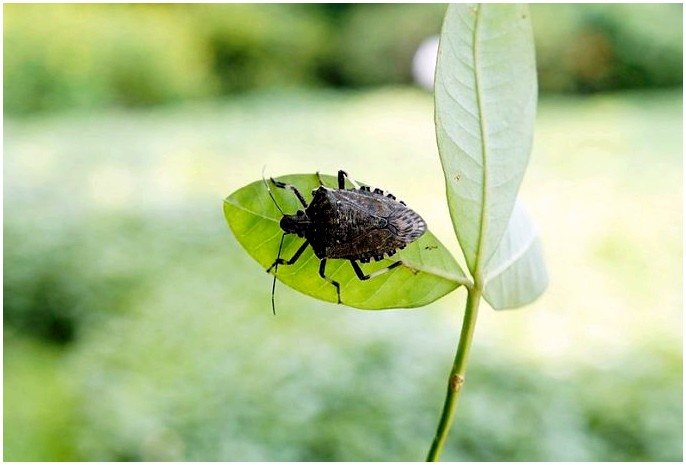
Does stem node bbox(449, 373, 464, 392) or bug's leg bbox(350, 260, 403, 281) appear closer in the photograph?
stem node bbox(449, 373, 464, 392)

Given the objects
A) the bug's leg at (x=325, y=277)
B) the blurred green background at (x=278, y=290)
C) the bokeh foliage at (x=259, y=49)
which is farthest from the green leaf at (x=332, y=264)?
the bokeh foliage at (x=259, y=49)

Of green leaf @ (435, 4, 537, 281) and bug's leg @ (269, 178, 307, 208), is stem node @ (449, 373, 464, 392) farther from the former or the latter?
bug's leg @ (269, 178, 307, 208)

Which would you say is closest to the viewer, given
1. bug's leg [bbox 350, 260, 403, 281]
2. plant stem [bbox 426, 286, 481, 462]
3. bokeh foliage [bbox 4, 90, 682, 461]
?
plant stem [bbox 426, 286, 481, 462]

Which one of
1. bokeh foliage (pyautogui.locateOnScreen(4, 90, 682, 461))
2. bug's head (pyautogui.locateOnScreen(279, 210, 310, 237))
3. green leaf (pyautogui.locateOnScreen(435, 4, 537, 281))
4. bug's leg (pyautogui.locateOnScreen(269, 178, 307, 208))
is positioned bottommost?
bokeh foliage (pyautogui.locateOnScreen(4, 90, 682, 461))

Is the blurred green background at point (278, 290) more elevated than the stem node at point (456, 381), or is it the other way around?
the stem node at point (456, 381)

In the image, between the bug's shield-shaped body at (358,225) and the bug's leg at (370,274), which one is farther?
the bug's shield-shaped body at (358,225)

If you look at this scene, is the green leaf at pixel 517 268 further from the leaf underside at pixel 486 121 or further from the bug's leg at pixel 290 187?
the bug's leg at pixel 290 187

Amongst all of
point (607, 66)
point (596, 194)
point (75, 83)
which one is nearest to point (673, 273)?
point (596, 194)

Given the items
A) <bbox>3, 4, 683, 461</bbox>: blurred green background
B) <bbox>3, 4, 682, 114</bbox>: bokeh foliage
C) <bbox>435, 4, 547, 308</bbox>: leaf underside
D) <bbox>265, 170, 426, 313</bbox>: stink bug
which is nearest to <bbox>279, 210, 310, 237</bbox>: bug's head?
<bbox>265, 170, 426, 313</bbox>: stink bug
